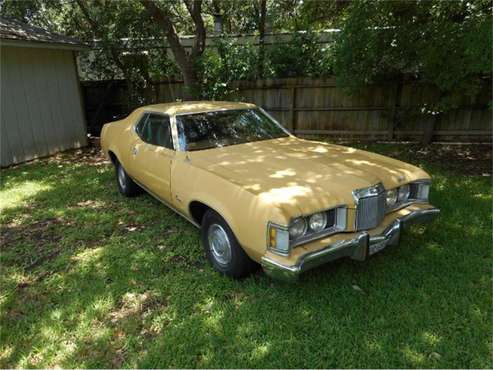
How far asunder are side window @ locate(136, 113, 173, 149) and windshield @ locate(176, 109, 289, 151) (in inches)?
7.3

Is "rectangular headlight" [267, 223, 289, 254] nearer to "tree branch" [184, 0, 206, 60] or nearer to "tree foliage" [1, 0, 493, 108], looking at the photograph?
"tree foliage" [1, 0, 493, 108]

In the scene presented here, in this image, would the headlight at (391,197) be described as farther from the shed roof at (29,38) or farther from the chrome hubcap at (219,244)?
the shed roof at (29,38)

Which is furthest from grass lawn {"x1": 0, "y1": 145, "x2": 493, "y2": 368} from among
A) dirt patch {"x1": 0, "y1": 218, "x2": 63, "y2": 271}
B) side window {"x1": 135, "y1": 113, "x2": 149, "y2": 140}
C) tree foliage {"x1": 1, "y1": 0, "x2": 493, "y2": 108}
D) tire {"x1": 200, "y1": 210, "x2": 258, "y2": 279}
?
tree foliage {"x1": 1, "y1": 0, "x2": 493, "y2": 108}

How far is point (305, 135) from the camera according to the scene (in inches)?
401

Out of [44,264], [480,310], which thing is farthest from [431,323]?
[44,264]

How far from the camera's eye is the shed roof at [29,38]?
760 cm

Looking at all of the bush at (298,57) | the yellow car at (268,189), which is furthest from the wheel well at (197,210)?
the bush at (298,57)

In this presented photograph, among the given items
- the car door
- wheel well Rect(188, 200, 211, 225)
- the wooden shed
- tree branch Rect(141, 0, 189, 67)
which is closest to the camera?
wheel well Rect(188, 200, 211, 225)

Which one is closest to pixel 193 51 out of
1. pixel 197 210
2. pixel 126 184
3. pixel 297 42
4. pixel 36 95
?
pixel 297 42

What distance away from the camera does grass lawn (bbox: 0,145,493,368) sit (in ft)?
8.33

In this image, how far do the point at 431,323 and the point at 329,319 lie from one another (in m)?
0.78

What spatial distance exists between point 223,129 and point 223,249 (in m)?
1.54

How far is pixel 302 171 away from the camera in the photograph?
322cm

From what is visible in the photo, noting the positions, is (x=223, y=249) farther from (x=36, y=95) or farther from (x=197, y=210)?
(x=36, y=95)
